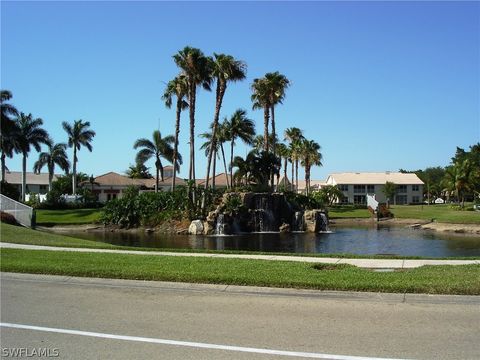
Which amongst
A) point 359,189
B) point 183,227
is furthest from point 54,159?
point 359,189

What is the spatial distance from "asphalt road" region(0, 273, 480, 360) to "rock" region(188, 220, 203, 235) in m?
35.6

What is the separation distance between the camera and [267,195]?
51.0 metres

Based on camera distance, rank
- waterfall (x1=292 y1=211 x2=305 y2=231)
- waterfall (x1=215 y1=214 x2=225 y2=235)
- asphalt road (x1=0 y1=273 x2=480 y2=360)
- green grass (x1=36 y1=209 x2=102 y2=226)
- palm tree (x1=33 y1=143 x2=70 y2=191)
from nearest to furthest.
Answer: asphalt road (x1=0 y1=273 x2=480 y2=360)
waterfall (x1=215 y1=214 x2=225 y2=235)
waterfall (x1=292 y1=211 x2=305 y2=231)
green grass (x1=36 y1=209 x2=102 y2=226)
palm tree (x1=33 y1=143 x2=70 y2=191)

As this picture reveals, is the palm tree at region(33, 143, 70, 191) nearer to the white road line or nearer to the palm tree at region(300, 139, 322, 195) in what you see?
the palm tree at region(300, 139, 322, 195)

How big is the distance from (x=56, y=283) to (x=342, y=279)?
634 cm

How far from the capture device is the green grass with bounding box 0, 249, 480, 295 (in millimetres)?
10258

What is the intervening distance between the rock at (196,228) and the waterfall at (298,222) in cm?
917

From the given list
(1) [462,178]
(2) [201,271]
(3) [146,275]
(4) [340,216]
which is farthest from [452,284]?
(1) [462,178]

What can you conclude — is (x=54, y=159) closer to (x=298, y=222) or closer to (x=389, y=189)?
(x=298, y=222)

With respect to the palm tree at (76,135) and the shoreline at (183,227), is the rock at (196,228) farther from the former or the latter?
the palm tree at (76,135)

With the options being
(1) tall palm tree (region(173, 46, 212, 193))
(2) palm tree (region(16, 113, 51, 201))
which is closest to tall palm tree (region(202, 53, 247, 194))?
(1) tall palm tree (region(173, 46, 212, 193))

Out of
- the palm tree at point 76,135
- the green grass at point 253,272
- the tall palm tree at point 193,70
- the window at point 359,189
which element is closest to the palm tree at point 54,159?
the palm tree at point 76,135

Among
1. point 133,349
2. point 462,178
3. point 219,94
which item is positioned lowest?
point 133,349

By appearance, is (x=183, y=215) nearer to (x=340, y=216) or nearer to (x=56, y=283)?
(x=340, y=216)
